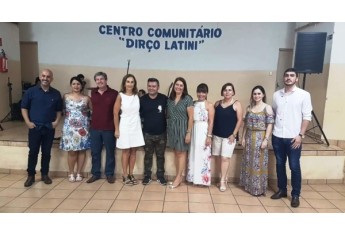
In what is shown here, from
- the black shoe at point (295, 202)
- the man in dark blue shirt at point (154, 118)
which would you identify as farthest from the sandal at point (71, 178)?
the black shoe at point (295, 202)

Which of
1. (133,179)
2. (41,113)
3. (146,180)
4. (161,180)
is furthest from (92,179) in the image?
(41,113)

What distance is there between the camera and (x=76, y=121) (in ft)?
11.2

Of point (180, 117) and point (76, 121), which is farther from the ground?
point (180, 117)

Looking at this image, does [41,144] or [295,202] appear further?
[41,144]

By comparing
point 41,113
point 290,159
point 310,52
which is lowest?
point 290,159

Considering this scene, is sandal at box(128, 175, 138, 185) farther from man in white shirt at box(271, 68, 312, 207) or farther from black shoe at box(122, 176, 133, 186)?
man in white shirt at box(271, 68, 312, 207)

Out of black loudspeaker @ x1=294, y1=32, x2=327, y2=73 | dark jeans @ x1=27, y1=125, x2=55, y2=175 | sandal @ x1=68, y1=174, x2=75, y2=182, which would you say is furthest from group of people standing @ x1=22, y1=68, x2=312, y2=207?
black loudspeaker @ x1=294, y1=32, x2=327, y2=73

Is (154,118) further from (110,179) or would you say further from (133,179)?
(110,179)

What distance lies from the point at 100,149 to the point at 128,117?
2.00 ft

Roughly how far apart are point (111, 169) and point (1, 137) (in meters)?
1.85

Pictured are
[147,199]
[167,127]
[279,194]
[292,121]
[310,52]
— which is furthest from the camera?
[310,52]

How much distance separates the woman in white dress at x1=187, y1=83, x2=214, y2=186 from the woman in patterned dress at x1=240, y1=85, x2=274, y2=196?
1.46 feet

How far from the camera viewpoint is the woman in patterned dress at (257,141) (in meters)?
3.14

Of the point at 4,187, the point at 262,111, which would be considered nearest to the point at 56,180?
the point at 4,187
